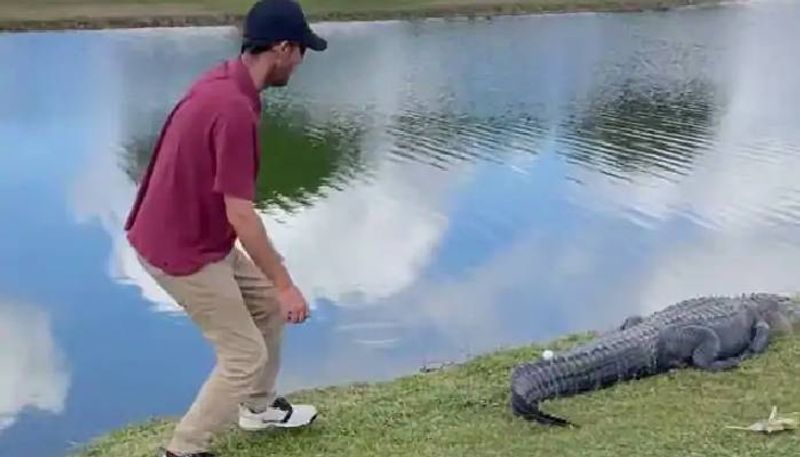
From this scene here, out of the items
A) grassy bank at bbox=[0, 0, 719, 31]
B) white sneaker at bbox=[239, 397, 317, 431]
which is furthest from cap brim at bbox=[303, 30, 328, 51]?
grassy bank at bbox=[0, 0, 719, 31]

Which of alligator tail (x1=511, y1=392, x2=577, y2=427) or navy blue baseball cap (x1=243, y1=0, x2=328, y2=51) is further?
alligator tail (x1=511, y1=392, x2=577, y2=427)

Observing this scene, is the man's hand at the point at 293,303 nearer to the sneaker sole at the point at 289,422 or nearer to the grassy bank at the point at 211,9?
the sneaker sole at the point at 289,422

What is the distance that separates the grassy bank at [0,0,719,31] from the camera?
2858cm

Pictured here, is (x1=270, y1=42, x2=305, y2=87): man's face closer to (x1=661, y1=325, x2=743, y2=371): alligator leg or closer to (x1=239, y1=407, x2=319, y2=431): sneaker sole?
(x1=239, y1=407, x2=319, y2=431): sneaker sole

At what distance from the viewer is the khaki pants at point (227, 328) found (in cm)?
401

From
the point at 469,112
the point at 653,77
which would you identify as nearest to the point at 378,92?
the point at 469,112

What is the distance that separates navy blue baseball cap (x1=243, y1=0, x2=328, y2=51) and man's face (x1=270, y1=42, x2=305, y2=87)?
3 cm

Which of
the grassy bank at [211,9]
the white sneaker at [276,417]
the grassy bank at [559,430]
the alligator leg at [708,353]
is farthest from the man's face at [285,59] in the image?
the grassy bank at [211,9]

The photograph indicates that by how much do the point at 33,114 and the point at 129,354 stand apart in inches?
431

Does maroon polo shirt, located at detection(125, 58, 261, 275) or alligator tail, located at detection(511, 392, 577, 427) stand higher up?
maroon polo shirt, located at detection(125, 58, 261, 275)

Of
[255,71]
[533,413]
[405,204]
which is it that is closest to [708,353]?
[533,413]

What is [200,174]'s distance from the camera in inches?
152

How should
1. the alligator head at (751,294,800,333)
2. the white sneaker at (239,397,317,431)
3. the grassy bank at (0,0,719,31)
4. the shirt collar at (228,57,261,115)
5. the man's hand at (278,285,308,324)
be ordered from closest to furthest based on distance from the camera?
the shirt collar at (228,57,261,115), the man's hand at (278,285,308,324), the white sneaker at (239,397,317,431), the alligator head at (751,294,800,333), the grassy bank at (0,0,719,31)

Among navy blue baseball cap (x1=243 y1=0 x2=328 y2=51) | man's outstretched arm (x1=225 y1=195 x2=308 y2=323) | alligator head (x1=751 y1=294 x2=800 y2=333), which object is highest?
navy blue baseball cap (x1=243 y1=0 x2=328 y2=51)
